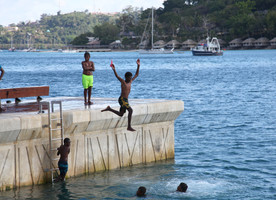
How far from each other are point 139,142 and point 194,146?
21.4 ft

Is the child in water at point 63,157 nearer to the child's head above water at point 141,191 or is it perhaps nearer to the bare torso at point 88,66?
the child's head above water at point 141,191

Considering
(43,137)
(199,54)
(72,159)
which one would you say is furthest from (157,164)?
(199,54)

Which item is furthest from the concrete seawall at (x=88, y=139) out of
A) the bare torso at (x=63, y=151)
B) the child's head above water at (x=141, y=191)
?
the child's head above water at (x=141, y=191)

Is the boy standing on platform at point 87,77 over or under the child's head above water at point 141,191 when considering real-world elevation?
over

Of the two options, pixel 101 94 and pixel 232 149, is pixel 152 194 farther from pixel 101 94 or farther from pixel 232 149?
pixel 101 94

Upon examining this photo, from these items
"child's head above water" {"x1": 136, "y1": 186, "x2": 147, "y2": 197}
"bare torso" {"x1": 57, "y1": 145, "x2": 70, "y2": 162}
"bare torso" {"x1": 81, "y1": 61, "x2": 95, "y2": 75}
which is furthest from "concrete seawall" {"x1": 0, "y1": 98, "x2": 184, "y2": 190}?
"child's head above water" {"x1": 136, "y1": 186, "x2": 147, "y2": 197}

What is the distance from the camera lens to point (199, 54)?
173750 mm

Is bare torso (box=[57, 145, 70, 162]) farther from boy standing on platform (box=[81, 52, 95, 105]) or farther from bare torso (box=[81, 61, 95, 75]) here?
bare torso (box=[81, 61, 95, 75])

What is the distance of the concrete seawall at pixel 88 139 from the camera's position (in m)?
13.1

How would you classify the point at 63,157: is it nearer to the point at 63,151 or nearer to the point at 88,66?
the point at 63,151

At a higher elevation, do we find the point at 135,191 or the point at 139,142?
the point at 139,142

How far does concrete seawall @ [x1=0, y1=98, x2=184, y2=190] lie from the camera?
1313cm

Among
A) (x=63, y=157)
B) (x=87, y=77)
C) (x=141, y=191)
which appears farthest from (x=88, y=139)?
(x=87, y=77)

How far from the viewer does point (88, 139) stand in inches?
585
